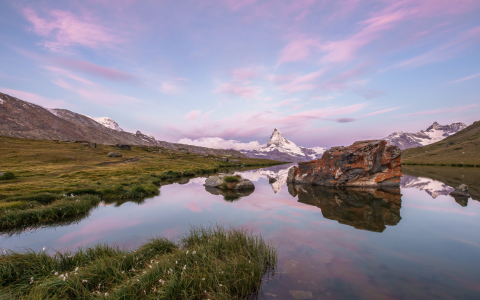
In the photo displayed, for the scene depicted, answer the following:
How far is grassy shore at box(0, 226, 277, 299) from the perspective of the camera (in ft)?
18.7

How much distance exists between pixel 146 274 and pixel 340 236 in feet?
32.0

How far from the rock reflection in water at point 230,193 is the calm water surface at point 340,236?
6.97ft

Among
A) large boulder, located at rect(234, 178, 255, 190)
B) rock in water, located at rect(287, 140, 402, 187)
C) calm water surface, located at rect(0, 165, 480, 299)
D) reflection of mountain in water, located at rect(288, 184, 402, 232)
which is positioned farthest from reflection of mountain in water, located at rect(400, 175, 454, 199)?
large boulder, located at rect(234, 178, 255, 190)

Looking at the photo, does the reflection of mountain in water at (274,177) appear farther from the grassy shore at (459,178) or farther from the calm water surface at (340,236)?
the grassy shore at (459,178)

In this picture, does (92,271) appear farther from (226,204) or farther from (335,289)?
(226,204)

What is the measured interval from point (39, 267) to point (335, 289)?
10525 mm

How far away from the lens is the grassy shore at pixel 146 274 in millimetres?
5691

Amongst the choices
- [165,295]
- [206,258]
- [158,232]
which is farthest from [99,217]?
[165,295]

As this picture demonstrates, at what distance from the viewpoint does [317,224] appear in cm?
1311

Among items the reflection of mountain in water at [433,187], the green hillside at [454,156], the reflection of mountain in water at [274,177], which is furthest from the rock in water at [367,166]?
the green hillside at [454,156]

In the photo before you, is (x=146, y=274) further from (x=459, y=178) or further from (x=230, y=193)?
(x=459, y=178)

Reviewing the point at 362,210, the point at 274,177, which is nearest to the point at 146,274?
the point at 362,210

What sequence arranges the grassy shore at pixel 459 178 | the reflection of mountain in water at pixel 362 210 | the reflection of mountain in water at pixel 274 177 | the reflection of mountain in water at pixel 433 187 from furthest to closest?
the reflection of mountain in water at pixel 274 177 → the grassy shore at pixel 459 178 → the reflection of mountain in water at pixel 433 187 → the reflection of mountain in water at pixel 362 210

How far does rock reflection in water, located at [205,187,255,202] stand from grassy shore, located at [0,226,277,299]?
45.0ft
